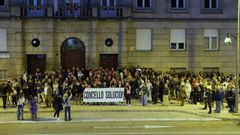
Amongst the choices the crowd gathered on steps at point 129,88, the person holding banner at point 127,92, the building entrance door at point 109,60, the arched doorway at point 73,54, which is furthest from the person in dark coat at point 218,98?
the arched doorway at point 73,54

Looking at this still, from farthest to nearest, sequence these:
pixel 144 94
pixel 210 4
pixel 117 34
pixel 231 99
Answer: pixel 210 4, pixel 117 34, pixel 144 94, pixel 231 99

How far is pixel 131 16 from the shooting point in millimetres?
37812

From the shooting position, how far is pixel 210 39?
39781 millimetres

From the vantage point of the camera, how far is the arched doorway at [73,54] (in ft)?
124

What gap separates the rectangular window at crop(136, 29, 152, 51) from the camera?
127 feet

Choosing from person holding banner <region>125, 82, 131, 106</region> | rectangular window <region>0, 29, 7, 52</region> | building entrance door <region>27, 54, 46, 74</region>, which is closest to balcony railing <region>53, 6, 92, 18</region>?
building entrance door <region>27, 54, 46, 74</region>

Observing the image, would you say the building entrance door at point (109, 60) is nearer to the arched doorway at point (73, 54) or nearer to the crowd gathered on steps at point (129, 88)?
the arched doorway at point (73, 54)

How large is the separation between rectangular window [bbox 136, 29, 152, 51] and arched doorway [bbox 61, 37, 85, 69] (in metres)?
4.79

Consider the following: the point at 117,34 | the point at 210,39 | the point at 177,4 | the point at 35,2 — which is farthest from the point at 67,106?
the point at 210,39

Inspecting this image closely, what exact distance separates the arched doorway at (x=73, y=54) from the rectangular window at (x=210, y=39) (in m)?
10.8

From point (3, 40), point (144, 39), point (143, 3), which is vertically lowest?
point (3, 40)

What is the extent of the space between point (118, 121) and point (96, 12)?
579 inches

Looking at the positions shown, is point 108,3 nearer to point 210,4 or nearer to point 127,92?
point 210,4

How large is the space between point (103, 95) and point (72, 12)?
10.6 m
